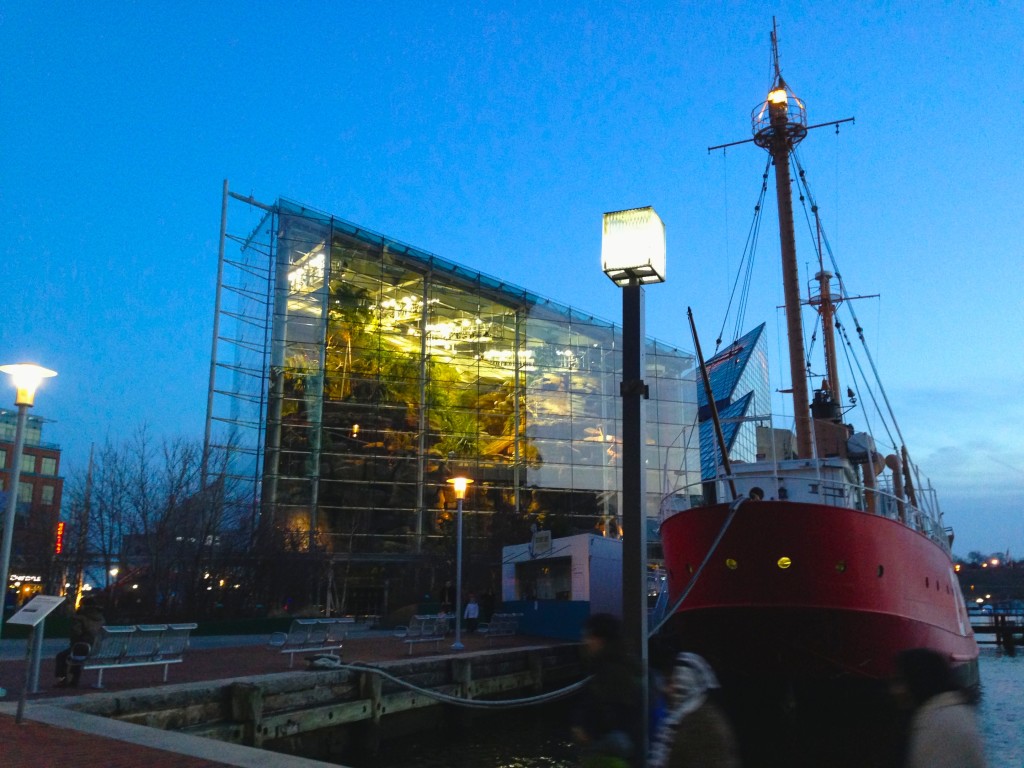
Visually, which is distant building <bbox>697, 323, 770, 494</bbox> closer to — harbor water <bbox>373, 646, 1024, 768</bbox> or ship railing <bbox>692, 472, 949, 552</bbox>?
ship railing <bbox>692, 472, 949, 552</bbox>

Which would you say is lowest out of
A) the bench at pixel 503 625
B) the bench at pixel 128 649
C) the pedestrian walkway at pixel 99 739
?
the bench at pixel 503 625

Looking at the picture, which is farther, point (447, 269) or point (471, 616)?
point (447, 269)

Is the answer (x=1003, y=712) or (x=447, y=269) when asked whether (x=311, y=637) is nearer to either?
(x=1003, y=712)

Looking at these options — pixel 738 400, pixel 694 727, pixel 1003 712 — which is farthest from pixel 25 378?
pixel 738 400

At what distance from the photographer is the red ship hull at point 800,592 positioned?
1527 cm

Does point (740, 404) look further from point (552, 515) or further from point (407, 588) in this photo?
point (407, 588)

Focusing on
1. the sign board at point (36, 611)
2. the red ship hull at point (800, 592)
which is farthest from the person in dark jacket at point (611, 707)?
the red ship hull at point (800, 592)

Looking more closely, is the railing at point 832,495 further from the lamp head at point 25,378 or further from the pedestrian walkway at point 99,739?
the lamp head at point 25,378

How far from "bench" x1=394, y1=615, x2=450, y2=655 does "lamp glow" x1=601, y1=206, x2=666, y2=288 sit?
1564 cm

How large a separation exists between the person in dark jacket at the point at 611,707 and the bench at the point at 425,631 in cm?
1533

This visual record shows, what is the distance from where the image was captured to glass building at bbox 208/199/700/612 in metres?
40.8

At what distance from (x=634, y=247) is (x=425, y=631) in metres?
17.5

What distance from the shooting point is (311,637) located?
17.5 meters

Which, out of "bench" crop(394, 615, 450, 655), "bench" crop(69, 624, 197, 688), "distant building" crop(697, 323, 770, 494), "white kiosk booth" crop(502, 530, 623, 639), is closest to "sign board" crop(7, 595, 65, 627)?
"bench" crop(69, 624, 197, 688)
